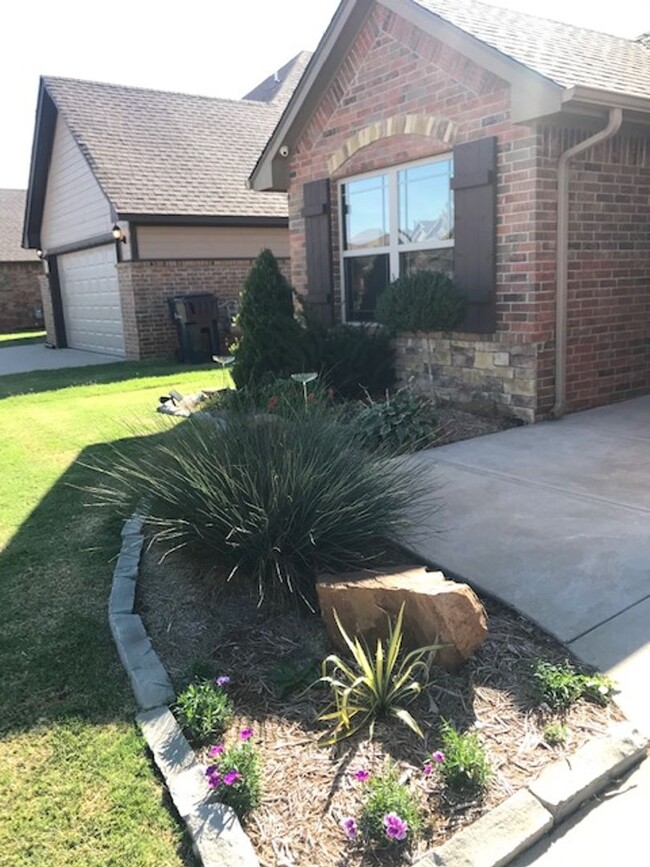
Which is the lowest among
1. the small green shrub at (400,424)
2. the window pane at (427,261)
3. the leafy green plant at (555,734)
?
the leafy green plant at (555,734)

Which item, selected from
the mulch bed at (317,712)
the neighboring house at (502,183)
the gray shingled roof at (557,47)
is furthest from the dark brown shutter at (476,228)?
the mulch bed at (317,712)

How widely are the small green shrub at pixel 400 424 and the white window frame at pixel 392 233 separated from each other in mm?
1917

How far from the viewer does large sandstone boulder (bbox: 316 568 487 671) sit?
2863mm

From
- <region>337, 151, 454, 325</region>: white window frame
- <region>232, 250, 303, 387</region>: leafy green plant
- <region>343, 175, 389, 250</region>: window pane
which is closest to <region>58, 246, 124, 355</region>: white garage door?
<region>232, 250, 303, 387</region>: leafy green plant

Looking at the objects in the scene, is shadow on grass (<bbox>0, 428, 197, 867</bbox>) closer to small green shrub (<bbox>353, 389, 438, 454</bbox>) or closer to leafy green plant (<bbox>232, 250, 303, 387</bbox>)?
small green shrub (<bbox>353, 389, 438, 454</bbox>)

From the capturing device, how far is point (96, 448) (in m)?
7.31

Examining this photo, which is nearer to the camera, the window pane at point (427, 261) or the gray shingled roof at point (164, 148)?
the window pane at point (427, 261)

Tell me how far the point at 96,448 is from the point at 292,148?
4891 mm

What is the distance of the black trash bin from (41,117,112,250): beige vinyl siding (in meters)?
2.69

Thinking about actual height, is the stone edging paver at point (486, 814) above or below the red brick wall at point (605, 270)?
below

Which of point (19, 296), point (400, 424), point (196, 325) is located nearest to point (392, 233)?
point (400, 424)

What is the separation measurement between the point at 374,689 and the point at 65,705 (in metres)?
1.25

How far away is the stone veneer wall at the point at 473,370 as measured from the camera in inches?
273

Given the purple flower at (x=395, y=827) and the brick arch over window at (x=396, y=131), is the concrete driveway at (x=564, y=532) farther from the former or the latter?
the brick arch over window at (x=396, y=131)
